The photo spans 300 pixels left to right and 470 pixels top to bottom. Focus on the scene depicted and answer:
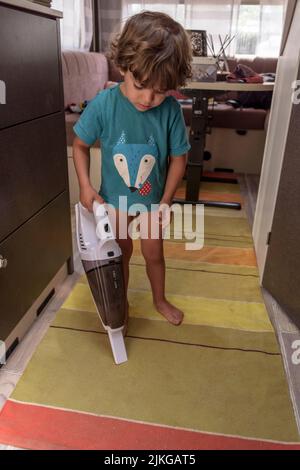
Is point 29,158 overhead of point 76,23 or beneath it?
beneath

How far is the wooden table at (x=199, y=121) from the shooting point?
171 centimetres

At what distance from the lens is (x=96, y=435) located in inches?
31.8

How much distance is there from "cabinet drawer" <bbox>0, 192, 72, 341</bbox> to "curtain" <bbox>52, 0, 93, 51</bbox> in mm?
2040

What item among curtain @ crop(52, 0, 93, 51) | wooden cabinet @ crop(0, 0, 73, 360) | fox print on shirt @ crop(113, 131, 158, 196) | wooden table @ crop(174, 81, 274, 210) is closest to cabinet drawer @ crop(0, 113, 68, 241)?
wooden cabinet @ crop(0, 0, 73, 360)

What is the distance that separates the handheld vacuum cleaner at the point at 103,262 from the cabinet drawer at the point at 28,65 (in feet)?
0.96

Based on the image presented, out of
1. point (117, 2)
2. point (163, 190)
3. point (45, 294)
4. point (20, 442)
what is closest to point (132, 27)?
point (163, 190)

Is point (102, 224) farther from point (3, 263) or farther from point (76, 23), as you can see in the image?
point (76, 23)

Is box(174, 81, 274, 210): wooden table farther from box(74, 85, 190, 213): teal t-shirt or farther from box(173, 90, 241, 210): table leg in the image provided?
box(74, 85, 190, 213): teal t-shirt

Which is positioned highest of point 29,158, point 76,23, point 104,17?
point 104,17

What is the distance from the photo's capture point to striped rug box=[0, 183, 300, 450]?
811mm

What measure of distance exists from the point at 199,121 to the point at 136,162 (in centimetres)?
108

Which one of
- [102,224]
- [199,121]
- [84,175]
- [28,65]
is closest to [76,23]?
[199,121]

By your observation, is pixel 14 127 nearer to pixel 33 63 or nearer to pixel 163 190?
pixel 33 63

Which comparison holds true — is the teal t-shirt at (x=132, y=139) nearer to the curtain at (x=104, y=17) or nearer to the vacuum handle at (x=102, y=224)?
the vacuum handle at (x=102, y=224)
